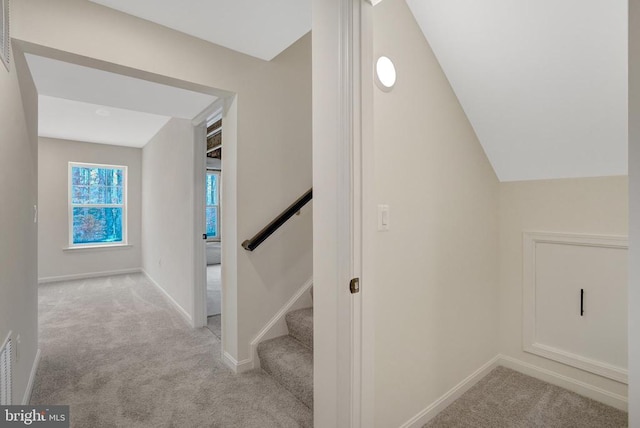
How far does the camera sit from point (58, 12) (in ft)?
5.41

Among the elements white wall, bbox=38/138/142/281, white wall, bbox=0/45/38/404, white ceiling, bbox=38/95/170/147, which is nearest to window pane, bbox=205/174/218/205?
white wall, bbox=38/138/142/281

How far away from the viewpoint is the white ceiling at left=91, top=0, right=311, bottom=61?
5.76ft

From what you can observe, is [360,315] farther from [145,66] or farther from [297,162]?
[145,66]

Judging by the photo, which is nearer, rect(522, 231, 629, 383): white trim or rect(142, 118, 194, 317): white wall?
rect(522, 231, 629, 383): white trim

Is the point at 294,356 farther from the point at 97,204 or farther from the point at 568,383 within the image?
the point at 97,204

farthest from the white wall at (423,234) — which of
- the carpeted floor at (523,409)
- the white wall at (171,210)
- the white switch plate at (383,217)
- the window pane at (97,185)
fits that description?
the window pane at (97,185)

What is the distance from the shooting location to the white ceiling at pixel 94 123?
3592 mm

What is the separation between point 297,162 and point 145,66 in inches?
46.7

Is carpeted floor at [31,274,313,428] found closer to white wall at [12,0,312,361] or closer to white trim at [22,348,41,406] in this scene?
white trim at [22,348,41,406]

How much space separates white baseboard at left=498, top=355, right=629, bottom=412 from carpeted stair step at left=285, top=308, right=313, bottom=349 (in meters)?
1.39

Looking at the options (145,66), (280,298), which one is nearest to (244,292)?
(280,298)

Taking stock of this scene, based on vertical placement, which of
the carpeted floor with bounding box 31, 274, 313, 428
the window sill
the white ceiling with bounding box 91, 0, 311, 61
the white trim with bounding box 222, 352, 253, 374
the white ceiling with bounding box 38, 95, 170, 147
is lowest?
the carpeted floor with bounding box 31, 274, 313, 428

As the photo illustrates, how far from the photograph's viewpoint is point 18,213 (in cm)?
178

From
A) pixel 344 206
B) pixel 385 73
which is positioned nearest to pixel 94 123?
pixel 385 73
